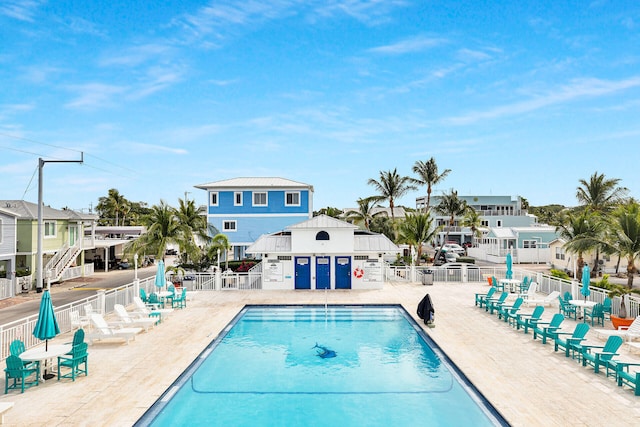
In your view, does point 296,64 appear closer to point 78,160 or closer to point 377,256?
point 377,256

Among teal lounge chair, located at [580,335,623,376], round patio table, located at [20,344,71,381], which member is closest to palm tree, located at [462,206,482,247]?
teal lounge chair, located at [580,335,623,376]

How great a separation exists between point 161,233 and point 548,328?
24805 millimetres

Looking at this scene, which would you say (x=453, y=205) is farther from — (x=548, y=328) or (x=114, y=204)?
(x=114, y=204)

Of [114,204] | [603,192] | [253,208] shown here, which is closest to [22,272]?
[253,208]

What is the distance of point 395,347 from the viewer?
48.3 feet

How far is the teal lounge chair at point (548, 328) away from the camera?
1320cm

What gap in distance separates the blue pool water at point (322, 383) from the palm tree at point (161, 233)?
14483 mm

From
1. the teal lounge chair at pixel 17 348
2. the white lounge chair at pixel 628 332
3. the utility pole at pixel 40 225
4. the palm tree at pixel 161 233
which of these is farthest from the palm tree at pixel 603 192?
the teal lounge chair at pixel 17 348

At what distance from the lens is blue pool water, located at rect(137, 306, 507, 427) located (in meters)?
9.17

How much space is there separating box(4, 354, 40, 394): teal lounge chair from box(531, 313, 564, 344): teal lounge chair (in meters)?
14.1

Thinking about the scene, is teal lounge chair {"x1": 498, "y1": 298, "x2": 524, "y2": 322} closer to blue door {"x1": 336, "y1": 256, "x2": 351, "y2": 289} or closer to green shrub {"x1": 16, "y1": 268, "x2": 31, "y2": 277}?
blue door {"x1": 336, "y1": 256, "x2": 351, "y2": 289}

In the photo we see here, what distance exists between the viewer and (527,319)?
14.6 metres

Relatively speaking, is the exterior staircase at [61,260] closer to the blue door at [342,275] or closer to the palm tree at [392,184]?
the blue door at [342,275]

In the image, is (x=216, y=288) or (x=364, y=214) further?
(x=364, y=214)
